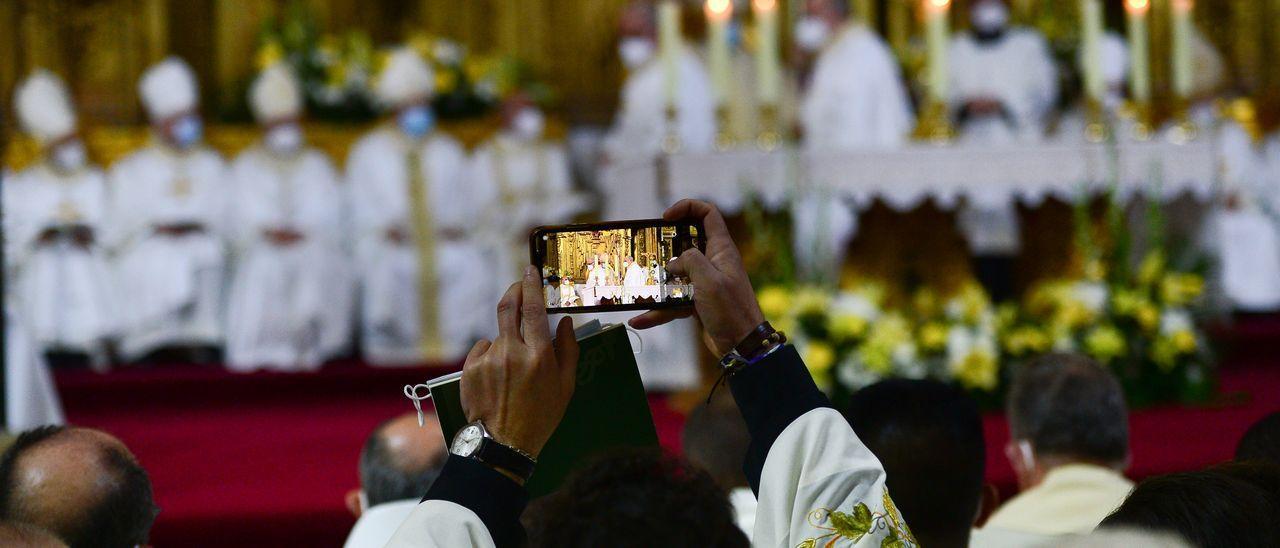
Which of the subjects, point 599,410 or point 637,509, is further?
point 599,410

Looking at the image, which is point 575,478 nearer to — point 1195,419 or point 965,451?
point 965,451

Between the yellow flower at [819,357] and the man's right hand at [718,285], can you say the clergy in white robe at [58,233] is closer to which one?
the yellow flower at [819,357]

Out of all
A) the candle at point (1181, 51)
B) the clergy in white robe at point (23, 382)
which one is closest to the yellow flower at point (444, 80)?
the clergy in white robe at point (23, 382)

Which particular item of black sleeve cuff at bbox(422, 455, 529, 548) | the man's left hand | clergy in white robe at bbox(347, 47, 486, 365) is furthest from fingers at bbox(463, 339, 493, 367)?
clergy in white robe at bbox(347, 47, 486, 365)

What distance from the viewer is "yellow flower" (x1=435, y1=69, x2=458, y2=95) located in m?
8.73

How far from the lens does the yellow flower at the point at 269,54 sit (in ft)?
28.0

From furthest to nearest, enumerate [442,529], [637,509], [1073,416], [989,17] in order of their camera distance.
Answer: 1. [989,17]
2. [1073,416]
3. [442,529]
4. [637,509]

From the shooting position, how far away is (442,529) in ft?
4.44

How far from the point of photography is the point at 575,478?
3.86 feet

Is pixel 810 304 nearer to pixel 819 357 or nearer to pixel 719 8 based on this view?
pixel 819 357

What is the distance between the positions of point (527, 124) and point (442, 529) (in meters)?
7.30

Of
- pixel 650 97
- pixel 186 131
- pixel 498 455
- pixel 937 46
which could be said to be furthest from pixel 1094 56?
pixel 186 131

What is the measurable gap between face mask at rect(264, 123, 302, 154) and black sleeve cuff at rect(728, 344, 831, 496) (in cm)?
725

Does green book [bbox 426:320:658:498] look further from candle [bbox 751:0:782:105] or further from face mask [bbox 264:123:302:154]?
face mask [bbox 264:123:302:154]
